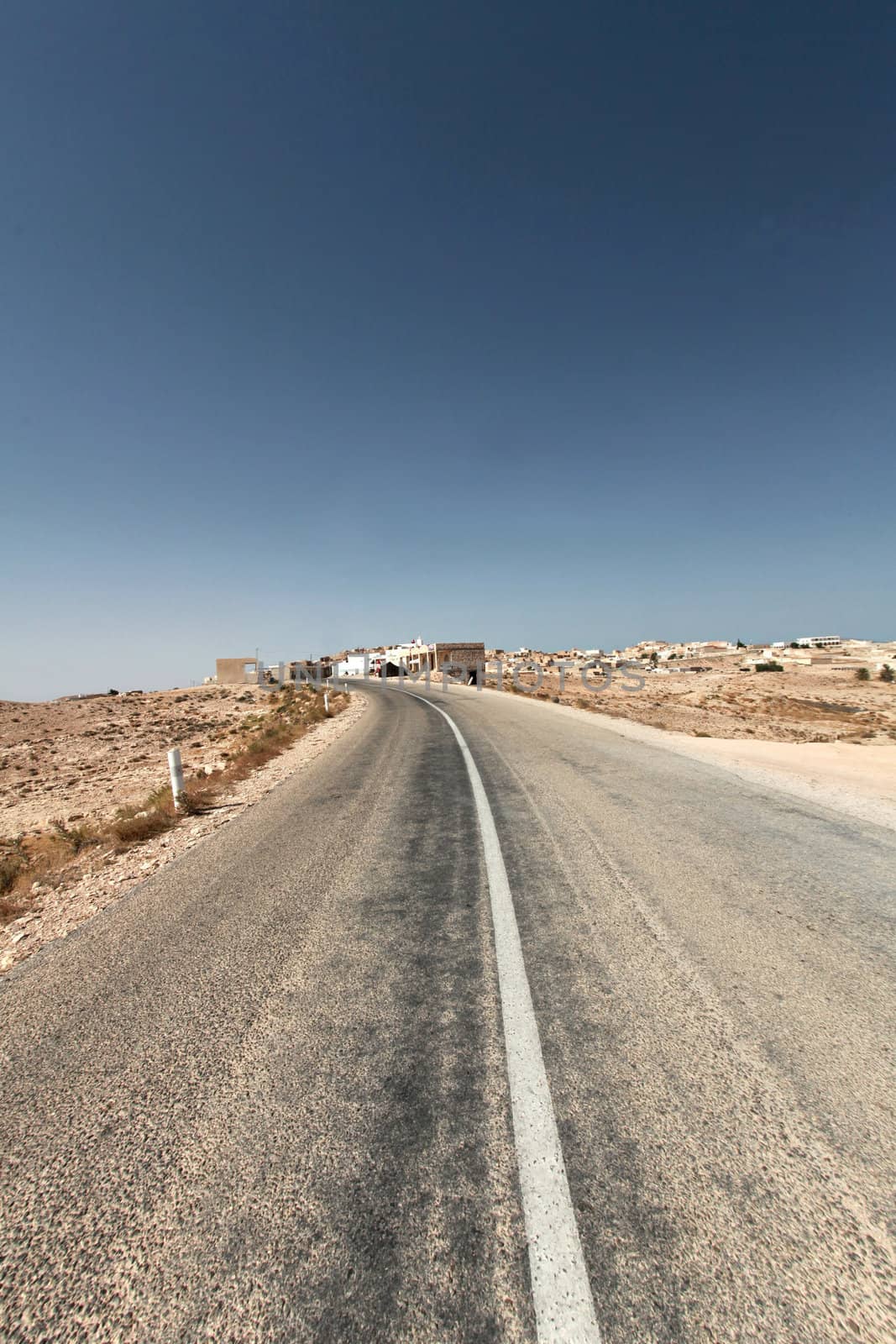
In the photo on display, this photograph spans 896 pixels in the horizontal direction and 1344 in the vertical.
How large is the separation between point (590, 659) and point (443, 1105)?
76.9 m

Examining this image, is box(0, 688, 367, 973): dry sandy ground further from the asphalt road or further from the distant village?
the distant village

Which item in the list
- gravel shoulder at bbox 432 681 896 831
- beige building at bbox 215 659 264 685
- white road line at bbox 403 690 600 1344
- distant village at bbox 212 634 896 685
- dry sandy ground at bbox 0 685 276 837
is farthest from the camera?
beige building at bbox 215 659 264 685

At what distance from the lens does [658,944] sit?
145 inches

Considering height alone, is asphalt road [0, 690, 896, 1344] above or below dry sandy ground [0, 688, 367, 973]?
above

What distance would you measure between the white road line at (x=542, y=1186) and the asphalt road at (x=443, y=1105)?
0.04m

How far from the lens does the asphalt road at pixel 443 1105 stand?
1680mm

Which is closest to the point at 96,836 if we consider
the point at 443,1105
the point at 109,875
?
the point at 109,875

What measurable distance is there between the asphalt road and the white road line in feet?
0.13

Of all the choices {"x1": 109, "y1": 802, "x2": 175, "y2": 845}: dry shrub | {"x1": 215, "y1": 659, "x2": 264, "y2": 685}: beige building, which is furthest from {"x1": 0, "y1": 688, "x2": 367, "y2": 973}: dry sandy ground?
{"x1": 215, "y1": 659, "x2": 264, "y2": 685}: beige building

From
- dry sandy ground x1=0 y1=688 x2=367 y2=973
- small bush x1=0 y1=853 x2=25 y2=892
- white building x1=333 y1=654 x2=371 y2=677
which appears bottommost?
small bush x1=0 y1=853 x2=25 y2=892

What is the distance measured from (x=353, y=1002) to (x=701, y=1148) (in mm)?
1920

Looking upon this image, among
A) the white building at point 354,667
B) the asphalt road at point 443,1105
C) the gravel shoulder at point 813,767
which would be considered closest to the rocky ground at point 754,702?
the gravel shoulder at point 813,767

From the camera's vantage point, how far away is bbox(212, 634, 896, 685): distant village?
55500 mm

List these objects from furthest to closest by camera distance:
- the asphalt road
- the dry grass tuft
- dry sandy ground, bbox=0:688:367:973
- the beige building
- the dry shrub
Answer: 1. the beige building
2. the dry shrub
3. the dry grass tuft
4. dry sandy ground, bbox=0:688:367:973
5. the asphalt road
